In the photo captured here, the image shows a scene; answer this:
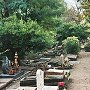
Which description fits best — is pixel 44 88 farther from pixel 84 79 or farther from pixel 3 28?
pixel 3 28

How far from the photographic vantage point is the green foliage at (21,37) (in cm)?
1930

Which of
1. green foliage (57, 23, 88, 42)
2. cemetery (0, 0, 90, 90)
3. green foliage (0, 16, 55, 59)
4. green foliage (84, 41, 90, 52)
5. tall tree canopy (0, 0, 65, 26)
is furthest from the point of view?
green foliage (84, 41, 90, 52)

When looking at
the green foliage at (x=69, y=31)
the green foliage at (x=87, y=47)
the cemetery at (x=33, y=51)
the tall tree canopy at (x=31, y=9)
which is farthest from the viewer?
the green foliage at (x=87, y=47)

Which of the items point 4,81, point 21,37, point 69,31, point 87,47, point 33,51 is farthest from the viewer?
point 87,47

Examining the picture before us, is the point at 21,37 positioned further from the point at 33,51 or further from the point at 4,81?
the point at 4,81

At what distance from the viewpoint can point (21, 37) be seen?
19531mm

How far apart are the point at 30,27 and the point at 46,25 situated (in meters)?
6.83

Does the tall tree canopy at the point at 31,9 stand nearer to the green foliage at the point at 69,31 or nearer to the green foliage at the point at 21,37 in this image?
the green foliage at the point at 21,37

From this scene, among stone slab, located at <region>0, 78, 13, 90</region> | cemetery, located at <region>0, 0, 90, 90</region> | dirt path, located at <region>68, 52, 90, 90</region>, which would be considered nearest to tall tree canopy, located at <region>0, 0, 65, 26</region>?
cemetery, located at <region>0, 0, 90, 90</region>

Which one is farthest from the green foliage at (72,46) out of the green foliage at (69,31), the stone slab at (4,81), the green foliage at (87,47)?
the stone slab at (4,81)

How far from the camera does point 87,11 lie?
89.6ft

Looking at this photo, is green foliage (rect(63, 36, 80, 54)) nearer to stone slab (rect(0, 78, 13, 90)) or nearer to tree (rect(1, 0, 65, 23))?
tree (rect(1, 0, 65, 23))

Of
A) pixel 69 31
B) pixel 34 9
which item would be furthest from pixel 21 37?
pixel 69 31

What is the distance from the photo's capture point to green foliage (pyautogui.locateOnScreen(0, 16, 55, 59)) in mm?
19303
